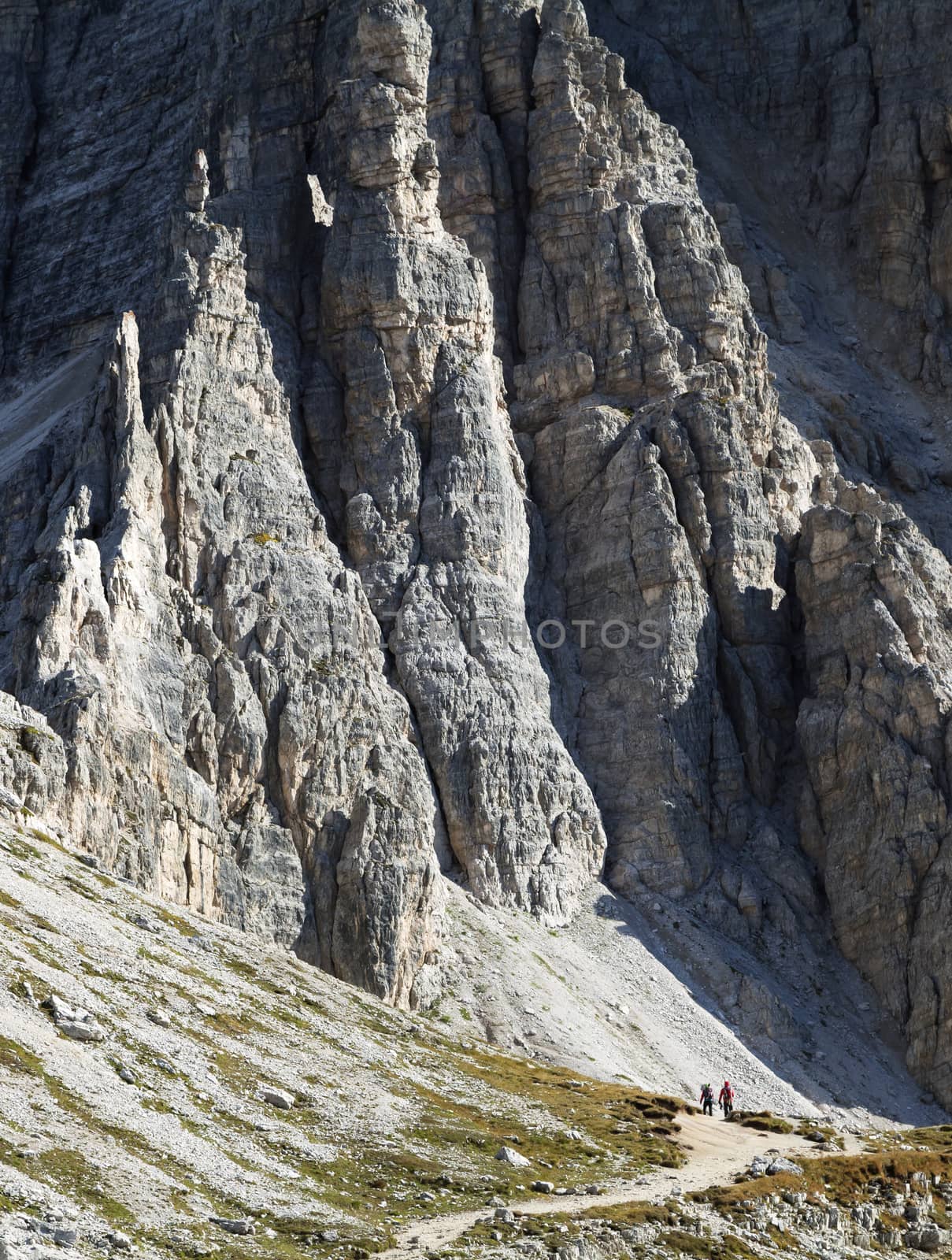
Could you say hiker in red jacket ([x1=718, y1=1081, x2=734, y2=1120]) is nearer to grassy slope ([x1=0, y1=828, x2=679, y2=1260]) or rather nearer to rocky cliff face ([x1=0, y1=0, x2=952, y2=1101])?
grassy slope ([x1=0, y1=828, x2=679, y2=1260])

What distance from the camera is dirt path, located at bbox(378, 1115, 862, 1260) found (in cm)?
6109

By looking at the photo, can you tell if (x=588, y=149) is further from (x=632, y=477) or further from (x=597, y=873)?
(x=597, y=873)

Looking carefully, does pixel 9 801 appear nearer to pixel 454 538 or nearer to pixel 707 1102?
pixel 707 1102

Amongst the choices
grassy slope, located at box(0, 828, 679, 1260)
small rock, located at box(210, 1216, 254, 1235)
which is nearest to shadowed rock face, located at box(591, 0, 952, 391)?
grassy slope, located at box(0, 828, 679, 1260)

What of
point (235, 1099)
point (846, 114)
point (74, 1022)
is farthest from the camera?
point (846, 114)

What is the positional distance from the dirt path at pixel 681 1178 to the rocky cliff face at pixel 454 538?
59.3 feet

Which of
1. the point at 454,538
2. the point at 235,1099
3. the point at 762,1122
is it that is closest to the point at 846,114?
the point at 454,538

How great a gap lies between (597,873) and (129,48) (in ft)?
264

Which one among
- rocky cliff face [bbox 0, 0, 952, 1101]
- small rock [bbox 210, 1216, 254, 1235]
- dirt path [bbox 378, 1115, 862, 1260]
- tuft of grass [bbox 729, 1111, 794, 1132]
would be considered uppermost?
rocky cliff face [bbox 0, 0, 952, 1101]

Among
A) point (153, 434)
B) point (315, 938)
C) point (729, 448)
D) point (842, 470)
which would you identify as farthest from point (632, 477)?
point (315, 938)

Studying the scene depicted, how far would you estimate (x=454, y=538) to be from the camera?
12044 cm

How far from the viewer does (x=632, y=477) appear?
127 m

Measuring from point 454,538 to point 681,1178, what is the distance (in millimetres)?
50704

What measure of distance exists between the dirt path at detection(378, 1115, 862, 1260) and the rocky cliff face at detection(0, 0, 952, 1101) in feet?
59.3
